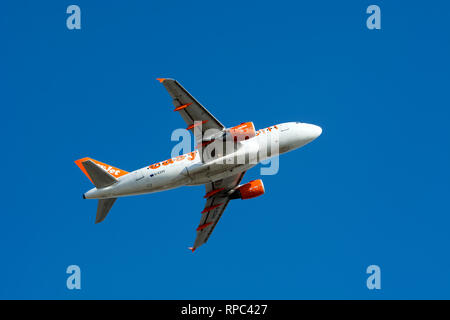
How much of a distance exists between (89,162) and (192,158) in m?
8.91

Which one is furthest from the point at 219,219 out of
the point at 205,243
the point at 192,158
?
the point at 192,158

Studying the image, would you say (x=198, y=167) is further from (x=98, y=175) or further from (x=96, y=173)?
(x=96, y=173)

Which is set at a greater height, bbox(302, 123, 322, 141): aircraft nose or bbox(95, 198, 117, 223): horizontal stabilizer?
bbox(302, 123, 322, 141): aircraft nose

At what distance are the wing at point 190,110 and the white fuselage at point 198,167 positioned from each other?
7.09 ft

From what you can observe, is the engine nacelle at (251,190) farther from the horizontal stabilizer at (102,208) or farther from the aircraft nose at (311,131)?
the horizontal stabilizer at (102,208)

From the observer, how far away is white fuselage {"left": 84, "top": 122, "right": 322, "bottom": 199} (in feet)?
185

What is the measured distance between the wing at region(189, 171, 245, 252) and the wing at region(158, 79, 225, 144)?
9.06 m

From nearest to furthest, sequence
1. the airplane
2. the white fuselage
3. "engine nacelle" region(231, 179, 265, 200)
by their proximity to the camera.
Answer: the airplane, the white fuselage, "engine nacelle" region(231, 179, 265, 200)

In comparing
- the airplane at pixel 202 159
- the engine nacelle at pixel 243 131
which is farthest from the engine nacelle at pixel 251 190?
the engine nacelle at pixel 243 131

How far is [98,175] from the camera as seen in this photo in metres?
56.2

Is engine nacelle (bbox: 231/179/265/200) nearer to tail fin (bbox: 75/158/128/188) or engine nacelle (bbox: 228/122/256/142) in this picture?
engine nacelle (bbox: 228/122/256/142)

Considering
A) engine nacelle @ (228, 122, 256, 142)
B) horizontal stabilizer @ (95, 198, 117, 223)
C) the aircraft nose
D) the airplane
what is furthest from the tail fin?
the aircraft nose

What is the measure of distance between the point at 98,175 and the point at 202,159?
9.08m

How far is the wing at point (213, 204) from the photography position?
2506 inches
